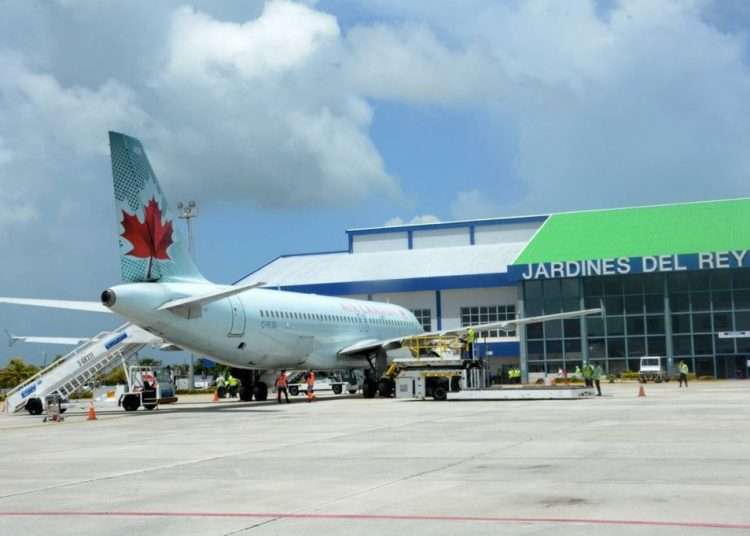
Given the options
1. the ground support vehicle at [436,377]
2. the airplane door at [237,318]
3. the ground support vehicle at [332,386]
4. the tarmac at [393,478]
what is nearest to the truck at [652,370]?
the ground support vehicle at [332,386]

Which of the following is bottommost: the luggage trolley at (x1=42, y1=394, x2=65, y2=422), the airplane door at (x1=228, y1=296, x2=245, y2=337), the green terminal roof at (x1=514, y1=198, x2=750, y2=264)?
the luggage trolley at (x1=42, y1=394, x2=65, y2=422)

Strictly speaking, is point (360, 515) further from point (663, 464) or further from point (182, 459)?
point (182, 459)

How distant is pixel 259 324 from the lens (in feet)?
116

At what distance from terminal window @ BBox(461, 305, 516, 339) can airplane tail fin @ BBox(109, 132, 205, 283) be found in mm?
45594

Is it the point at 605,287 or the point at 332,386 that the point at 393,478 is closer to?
the point at 332,386

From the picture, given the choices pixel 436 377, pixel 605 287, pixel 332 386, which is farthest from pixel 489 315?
pixel 436 377

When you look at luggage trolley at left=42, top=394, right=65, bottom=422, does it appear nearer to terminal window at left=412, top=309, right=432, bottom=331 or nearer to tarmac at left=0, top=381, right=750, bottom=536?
tarmac at left=0, top=381, right=750, bottom=536

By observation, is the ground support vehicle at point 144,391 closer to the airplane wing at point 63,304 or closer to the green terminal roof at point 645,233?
the airplane wing at point 63,304

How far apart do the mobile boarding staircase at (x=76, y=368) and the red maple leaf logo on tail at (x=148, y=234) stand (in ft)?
27.7

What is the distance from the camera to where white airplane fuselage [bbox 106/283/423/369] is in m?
30.1

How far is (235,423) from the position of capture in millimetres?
26000

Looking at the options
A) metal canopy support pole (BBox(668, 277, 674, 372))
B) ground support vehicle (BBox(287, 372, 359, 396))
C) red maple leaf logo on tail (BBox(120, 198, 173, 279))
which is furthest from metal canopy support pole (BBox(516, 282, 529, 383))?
red maple leaf logo on tail (BBox(120, 198, 173, 279))

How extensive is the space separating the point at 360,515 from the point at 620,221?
63.7 m

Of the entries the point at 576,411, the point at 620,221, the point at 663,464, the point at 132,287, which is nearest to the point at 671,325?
the point at 620,221
